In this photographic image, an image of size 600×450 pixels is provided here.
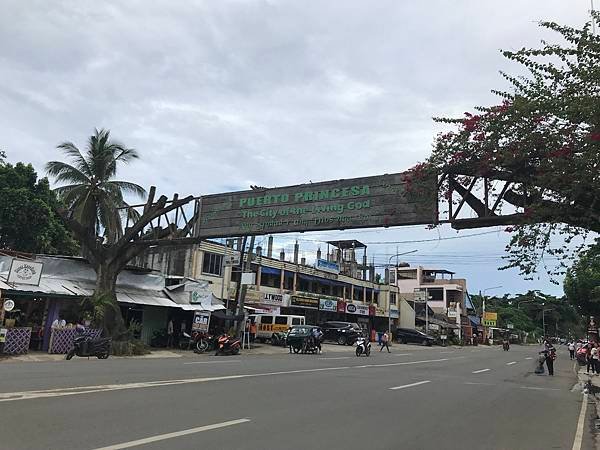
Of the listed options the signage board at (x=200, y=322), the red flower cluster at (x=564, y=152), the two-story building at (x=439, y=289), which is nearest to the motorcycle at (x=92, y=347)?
the signage board at (x=200, y=322)

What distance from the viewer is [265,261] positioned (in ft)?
146

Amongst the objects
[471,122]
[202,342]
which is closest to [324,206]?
[471,122]

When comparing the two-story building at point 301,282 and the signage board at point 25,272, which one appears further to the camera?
the two-story building at point 301,282

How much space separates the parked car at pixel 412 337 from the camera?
57.6m

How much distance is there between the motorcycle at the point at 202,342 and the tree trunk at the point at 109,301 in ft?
15.0

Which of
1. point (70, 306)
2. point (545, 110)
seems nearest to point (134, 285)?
point (70, 306)

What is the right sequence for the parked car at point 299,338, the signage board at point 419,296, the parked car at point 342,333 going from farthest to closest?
the signage board at point 419,296
the parked car at point 342,333
the parked car at point 299,338

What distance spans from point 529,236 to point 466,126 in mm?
3029

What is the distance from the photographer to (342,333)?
4512 centimetres

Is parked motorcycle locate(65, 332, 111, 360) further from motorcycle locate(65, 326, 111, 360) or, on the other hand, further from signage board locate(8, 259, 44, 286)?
signage board locate(8, 259, 44, 286)

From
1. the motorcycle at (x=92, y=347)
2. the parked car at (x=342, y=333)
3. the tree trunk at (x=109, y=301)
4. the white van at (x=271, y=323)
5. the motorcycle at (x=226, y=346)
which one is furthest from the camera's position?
the parked car at (x=342, y=333)

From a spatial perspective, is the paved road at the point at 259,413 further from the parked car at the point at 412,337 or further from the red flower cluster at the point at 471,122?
the parked car at the point at 412,337

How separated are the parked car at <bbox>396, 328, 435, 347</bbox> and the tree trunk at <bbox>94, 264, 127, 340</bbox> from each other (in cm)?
3888

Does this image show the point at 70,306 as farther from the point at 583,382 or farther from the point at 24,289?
the point at 583,382
